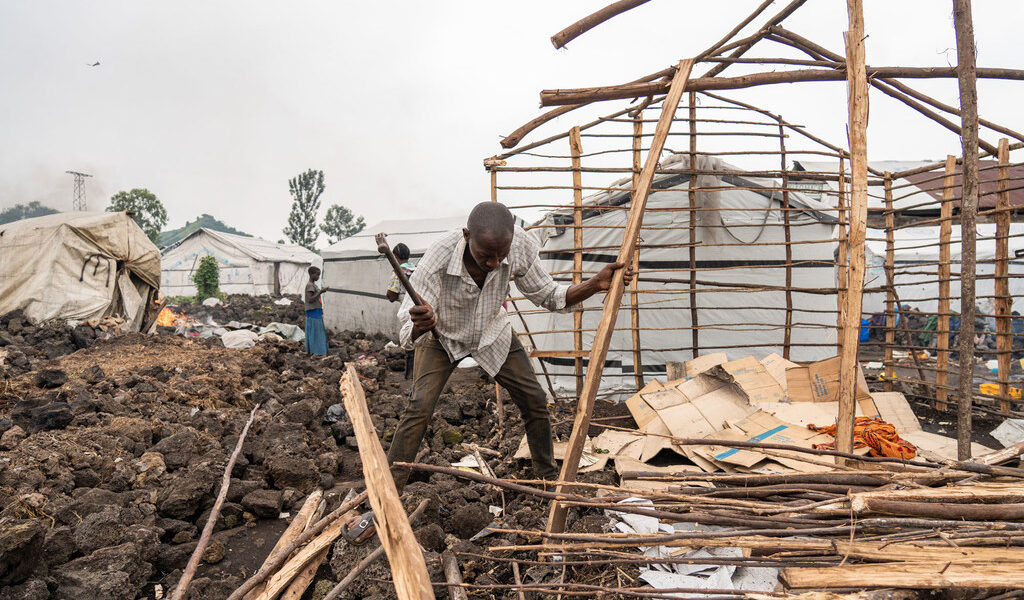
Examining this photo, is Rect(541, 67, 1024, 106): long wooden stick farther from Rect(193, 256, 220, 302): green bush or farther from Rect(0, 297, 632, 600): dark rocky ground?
Rect(193, 256, 220, 302): green bush

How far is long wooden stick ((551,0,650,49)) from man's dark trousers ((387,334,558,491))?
5.25 feet

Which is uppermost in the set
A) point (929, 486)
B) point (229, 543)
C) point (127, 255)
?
point (127, 255)

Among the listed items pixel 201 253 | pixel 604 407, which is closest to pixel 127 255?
pixel 604 407

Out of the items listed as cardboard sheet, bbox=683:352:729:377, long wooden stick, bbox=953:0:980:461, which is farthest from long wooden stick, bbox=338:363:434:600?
cardboard sheet, bbox=683:352:729:377

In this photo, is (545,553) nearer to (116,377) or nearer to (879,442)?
(879,442)

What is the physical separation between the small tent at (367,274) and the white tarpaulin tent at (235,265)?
13.7 m

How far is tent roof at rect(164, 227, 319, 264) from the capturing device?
86.1ft

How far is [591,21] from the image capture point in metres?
2.97

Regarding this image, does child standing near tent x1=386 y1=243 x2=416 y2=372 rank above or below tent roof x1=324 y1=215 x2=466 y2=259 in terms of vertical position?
below

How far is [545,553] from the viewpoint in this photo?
208 cm

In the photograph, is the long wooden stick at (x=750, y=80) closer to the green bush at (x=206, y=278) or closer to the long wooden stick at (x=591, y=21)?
the long wooden stick at (x=591, y=21)

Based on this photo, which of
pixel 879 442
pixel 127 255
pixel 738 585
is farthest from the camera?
pixel 127 255

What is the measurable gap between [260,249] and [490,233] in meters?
27.5

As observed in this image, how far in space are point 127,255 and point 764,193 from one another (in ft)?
36.7
